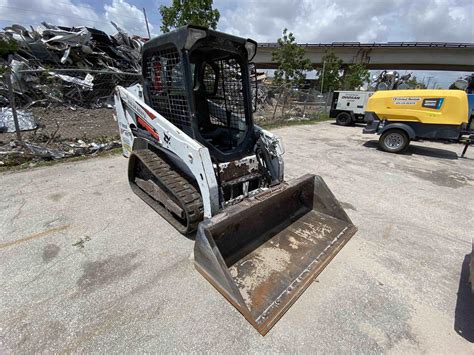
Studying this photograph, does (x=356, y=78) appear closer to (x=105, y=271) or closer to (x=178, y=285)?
(x=178, y=285)

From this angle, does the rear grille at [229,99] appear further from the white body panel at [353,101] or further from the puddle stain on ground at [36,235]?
the white body panel at [353,101]

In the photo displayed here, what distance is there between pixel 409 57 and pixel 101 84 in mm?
32914

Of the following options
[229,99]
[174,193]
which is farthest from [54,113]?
[174,193]

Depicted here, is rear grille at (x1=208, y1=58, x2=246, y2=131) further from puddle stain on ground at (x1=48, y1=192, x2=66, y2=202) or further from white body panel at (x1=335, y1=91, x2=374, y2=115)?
white body panel at (x1=335, y1=91, x2=374, y2=115)

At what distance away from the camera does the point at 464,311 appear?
201cm

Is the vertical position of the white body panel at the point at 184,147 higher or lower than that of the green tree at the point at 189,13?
lower

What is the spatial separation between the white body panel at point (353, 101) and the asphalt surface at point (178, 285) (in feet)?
32.2

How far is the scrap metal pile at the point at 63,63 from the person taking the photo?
9125mm

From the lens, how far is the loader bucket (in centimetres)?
192

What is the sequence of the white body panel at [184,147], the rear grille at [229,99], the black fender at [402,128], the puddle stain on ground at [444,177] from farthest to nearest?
1. the black fender at [402,128]
2. the puddle stain on ground at [444,177]
3. the rear grille at [229,99]
4. the white body panel at [184,147]

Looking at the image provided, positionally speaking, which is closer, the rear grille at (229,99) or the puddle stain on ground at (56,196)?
the rear grille at (229,99)

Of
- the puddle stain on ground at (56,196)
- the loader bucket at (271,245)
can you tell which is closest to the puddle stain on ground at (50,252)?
the puddle stain on ground at (56,196)

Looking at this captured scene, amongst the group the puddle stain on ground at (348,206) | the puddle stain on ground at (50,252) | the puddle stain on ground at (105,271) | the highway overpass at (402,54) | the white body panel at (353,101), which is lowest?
the puddle stain on ground at (348,206)

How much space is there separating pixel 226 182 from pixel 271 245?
871 mm
